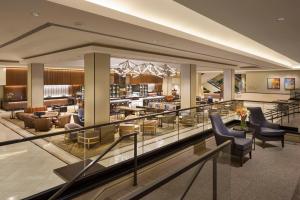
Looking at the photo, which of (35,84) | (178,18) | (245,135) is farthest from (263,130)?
(35,84)

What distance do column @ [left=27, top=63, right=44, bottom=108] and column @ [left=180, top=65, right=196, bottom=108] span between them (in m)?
7.85

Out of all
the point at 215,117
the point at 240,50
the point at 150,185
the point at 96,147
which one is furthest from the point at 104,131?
the point at 150,185

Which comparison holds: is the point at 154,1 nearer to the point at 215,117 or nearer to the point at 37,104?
the point at 215,117

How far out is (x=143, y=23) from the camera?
13.9ft

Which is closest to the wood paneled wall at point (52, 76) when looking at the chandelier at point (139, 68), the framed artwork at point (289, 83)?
the chandelier at point (139, 68)

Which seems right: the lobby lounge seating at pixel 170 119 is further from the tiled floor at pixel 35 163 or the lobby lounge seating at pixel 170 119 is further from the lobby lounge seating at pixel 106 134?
the lobby lounge seating at pixel 106 134

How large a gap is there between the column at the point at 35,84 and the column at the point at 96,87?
20.1ft

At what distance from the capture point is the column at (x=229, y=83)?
1516cm

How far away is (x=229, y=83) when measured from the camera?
15250 millimetres

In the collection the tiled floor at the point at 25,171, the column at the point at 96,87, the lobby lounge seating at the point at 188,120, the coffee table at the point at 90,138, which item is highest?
the column at the point at 96,87

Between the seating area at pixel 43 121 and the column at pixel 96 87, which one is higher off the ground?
the column at pixel 96 87

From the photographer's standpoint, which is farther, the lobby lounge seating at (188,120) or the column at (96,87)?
the lobby lounge seating at (188,120)

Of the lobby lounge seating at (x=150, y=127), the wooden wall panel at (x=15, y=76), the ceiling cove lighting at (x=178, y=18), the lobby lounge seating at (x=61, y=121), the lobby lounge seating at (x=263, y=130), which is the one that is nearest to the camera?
the ceiling cove lighting at (x=178, y=18)

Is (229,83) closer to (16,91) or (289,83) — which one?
(289,83)
